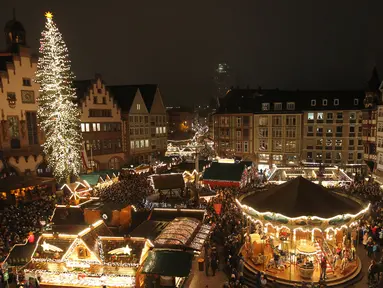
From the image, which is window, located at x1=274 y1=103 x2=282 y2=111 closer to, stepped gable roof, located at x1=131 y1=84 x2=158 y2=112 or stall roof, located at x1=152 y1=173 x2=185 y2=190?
stepped gable roof, located at x1=131 y1=84 x2=158 y2=112

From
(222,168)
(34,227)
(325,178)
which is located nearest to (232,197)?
(222,168)

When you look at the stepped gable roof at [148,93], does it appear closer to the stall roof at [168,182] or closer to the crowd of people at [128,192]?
the crowd of people at [128,192]

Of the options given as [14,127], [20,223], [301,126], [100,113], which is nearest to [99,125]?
[100,113]

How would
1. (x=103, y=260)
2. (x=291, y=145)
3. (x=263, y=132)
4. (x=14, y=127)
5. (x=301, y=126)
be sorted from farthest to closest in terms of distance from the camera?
(x=263, y=132), (x=291, y=145), (x=301, y=126), (x=14, y=127), (x=103, y=260)

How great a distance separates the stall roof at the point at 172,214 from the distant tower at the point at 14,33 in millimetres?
26129

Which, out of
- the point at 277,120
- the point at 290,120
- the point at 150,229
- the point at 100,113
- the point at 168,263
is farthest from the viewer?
the point at 277,120

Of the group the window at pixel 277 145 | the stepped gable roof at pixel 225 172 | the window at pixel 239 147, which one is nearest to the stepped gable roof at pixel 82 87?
the stepped gable roof at pixel 225 172

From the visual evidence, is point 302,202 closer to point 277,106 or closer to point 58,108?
point 58,108

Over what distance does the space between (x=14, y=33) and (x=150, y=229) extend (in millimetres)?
29577

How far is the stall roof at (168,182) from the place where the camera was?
3023cm

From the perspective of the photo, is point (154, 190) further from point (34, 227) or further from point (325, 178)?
point (325, 178)

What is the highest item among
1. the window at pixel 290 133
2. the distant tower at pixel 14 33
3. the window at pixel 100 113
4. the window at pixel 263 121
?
the distant tower at pixel 14 33

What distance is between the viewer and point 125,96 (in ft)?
168

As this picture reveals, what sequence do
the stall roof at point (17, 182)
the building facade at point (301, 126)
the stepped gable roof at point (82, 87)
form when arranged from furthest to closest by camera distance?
the building facade at point (301, 126) → the stepped gable roof at point (82, 87) → the stall roof at point (17, 182)
